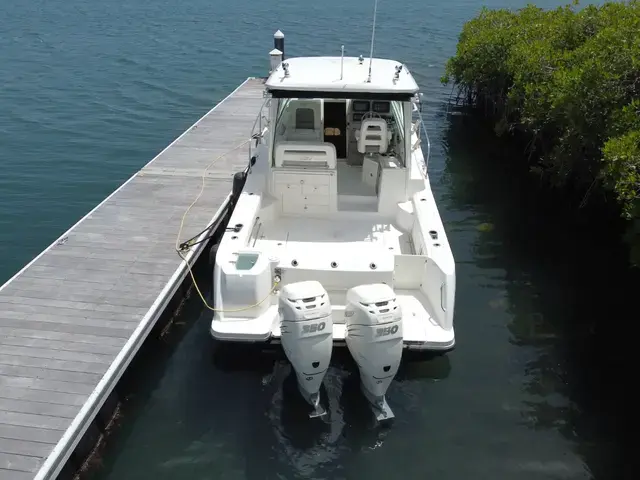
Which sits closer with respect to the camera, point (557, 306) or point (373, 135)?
point (373, 135)

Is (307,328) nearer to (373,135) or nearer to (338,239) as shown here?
(338,239)

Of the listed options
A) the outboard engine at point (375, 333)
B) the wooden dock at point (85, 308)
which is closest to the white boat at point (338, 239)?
the outboard engine at point (375, 333)

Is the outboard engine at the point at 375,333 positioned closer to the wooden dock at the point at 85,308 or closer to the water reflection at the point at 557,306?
the water reflection at the point at 557,306

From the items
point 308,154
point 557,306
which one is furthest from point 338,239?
point 557,306

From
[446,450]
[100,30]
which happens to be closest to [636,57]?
[446,450]

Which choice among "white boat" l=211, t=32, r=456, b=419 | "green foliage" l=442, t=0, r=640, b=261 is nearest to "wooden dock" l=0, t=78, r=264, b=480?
"white boat" l=211, t=32, r=456, b=419

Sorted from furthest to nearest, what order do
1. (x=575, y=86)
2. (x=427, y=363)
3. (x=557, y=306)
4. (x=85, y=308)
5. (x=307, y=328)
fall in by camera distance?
(x=575, y=86)
(x=557, y=306)
(x=427, y=363)
(x=85, y=308)
(x=307, y=328)

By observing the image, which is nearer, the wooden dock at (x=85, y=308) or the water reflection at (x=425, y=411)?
the wooden dock at (x=85, y=308)
